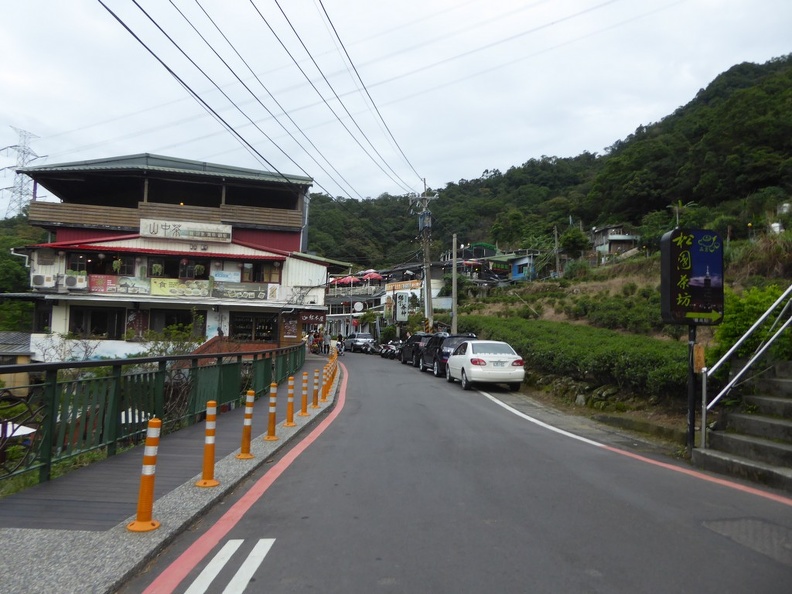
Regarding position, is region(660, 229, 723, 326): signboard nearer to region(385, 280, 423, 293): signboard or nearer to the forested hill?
the forested hill

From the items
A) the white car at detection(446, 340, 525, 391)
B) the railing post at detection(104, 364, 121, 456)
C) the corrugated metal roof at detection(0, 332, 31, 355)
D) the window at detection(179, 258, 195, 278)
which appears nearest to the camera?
the railing post at detection(104, 364, 121, 456)

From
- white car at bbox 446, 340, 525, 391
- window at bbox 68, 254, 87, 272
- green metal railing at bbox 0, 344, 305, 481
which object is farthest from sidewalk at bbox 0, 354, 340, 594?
window at bbox 68, 254, 87, 272

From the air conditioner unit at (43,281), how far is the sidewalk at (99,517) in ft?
90.6

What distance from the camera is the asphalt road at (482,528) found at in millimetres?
4031

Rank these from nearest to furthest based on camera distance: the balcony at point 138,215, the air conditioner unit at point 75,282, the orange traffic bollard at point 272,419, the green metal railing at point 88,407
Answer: the green metal railing at point 88,407 < the orange traffic bollard at point 272,419 < the air conditioner unit at point 75,282 < the balcony at point 138,215

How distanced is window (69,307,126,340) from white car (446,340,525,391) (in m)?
23.5

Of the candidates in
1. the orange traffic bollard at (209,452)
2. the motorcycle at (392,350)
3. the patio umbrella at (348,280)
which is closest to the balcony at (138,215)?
the motorcycle at (392,350)

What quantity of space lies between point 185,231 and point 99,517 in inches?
1229

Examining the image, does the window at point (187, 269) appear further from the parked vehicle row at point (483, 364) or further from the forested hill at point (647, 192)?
the parked vehicle row at point (483, 364)

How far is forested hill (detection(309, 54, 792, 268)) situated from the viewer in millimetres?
43250

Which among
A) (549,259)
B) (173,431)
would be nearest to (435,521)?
(173,431)

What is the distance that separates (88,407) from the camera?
7016 millimetres

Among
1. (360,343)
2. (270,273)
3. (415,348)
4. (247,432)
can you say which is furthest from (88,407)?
(360,343)

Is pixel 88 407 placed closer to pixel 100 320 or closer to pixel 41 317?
pixel 100 320
